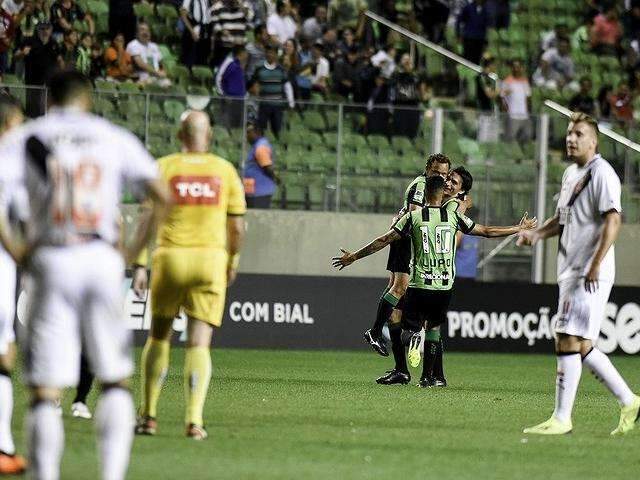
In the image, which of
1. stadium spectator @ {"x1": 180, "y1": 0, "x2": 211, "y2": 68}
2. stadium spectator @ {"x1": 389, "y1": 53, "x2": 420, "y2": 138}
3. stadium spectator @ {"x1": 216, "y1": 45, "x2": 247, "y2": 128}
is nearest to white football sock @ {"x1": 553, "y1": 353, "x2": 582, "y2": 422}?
stadium spectator @ {"x1": 216, "y1": 45, "x2": 247, "y2": 128}

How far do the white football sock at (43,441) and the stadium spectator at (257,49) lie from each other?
1645 centimetres

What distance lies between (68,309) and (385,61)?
18.8m

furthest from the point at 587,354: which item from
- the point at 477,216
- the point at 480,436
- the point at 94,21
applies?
the point at 94,21

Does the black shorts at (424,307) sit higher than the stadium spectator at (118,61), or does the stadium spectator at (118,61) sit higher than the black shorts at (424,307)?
the stadium spectator at (118,61)

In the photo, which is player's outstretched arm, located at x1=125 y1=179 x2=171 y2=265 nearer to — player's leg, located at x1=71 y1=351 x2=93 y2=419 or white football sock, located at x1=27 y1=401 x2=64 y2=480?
white football sock, located at x1=27 y1=401 x2=64 y2=480

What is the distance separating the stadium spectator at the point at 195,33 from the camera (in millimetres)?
23297

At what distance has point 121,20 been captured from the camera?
23453 millimetres

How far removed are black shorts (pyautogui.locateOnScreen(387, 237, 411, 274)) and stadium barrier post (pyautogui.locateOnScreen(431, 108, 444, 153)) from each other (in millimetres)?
7166

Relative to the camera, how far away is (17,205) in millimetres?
7535

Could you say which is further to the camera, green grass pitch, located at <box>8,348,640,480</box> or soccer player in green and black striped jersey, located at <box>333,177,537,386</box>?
soccer player in green and black striped jersey, located at <box>333,177,537,386</box>

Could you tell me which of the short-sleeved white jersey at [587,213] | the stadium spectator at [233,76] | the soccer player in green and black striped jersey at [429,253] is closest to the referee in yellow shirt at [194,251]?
the short-sleeved white jersey at [587,213]

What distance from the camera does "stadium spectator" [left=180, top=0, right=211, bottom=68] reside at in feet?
76.4

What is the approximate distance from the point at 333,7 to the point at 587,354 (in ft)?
55.3

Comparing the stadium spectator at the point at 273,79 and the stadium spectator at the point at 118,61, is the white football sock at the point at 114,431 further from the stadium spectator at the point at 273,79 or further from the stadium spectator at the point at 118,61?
the stadium spectator at the point at 118,61
